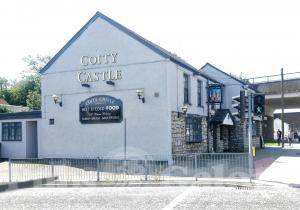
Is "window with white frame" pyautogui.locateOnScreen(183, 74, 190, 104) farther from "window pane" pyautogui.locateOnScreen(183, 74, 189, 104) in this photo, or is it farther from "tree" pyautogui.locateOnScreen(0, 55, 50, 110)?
"tree" pyautogui.locateOnScreen(0, 55, 50, 110)

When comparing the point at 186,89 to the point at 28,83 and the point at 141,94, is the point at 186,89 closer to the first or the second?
the point at 141,94

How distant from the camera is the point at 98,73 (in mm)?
21797

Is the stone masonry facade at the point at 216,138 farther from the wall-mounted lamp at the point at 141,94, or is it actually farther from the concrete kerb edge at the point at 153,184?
the concrete kerb edge at the point at 153,184

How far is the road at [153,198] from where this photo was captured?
31.1 ft

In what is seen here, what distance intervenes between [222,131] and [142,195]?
18623 millimetres

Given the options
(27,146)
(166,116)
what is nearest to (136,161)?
(166,116)

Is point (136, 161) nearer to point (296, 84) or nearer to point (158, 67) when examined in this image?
point (158, 67)

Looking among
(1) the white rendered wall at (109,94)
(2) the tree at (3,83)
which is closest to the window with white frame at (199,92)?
(1) the white rendered wall at (109,94)

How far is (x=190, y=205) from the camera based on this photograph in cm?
942

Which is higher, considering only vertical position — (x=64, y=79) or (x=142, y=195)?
(x=64, y=79)

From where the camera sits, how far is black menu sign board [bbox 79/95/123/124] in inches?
828

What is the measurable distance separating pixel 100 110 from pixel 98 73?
2185mm

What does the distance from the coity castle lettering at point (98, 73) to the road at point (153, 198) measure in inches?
376

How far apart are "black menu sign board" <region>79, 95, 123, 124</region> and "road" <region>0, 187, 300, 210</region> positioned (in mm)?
8465
